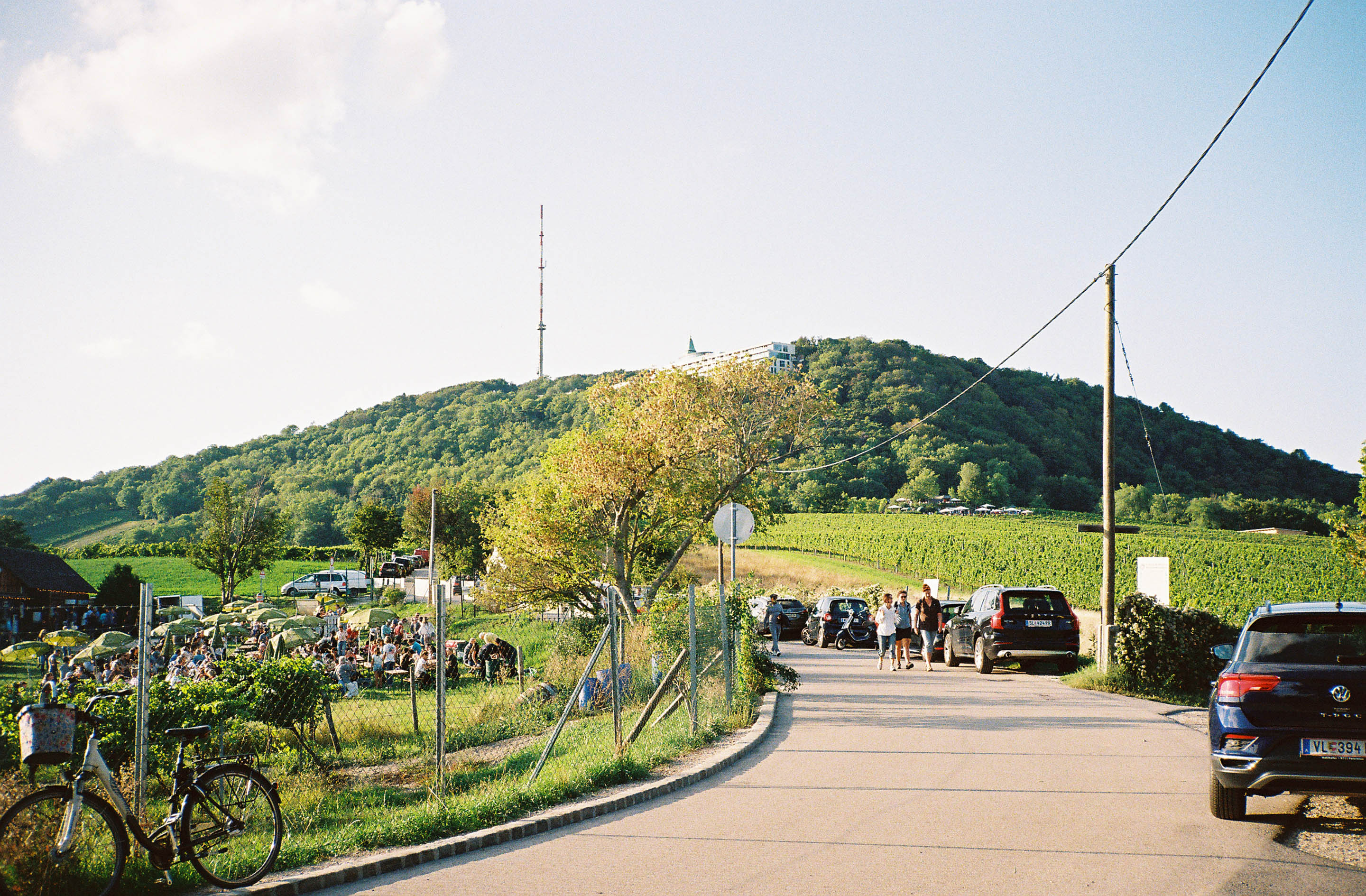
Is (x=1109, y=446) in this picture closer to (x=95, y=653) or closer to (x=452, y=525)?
(x=95, y=653)

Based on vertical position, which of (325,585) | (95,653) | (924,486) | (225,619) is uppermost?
(924,486)

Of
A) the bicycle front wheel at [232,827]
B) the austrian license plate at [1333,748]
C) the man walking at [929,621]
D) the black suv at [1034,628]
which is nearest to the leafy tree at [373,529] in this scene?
the man walking at [929,621]

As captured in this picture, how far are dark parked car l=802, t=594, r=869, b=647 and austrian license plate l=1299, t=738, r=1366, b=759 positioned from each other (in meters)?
22.8

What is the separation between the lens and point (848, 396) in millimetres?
64375

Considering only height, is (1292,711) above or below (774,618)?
above

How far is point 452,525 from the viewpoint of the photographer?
63000 mm

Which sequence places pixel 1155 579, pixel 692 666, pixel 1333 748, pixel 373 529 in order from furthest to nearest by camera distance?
pixel 373 529 → pixel 1155 579 → pixel 692 666 → pixel 1333 748

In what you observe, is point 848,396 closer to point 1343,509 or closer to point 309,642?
point 1343,509

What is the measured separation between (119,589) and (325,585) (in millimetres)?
18476

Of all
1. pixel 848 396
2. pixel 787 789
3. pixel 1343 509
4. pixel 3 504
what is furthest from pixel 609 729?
pixel 3 504

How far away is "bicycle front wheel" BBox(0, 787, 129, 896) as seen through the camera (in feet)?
15.6

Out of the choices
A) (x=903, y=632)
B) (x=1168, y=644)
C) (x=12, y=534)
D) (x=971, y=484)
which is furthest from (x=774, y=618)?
(x=12, y=534)

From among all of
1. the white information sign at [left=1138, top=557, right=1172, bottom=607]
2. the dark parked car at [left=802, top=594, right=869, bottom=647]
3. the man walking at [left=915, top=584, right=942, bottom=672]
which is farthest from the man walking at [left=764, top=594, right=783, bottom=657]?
the white information sign at [left=1138, top=557, right=1172, bottom=607]

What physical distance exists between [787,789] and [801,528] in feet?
186
